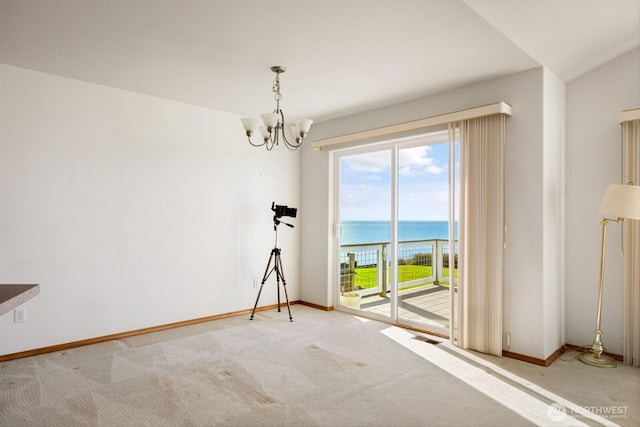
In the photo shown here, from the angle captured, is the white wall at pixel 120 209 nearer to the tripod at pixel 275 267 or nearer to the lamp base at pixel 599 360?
the tripod at pixel 275 267

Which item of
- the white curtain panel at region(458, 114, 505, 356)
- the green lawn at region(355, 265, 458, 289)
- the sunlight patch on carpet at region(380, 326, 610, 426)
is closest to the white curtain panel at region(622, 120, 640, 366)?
the white curtain panel at region(458, 114, 505, 356)

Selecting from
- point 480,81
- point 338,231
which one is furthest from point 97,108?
point 480,81

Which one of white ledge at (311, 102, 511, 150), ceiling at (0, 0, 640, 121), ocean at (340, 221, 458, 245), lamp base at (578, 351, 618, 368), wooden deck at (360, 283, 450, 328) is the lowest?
lamp base at (578, 351, 618, 368)

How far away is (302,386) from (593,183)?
316 centimetres

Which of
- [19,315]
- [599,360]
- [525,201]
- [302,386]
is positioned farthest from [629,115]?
[19,315]

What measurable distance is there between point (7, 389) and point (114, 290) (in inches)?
50.1

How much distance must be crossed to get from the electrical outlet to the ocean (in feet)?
11.4

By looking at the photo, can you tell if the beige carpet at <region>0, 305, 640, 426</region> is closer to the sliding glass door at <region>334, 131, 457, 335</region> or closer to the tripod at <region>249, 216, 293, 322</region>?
the sliding glass door at <region>334, 131, 457, 335</region>

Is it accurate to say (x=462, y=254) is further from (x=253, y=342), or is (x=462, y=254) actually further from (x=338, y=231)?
(x=253, y=342)

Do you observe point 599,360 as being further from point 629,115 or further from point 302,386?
point 302,386

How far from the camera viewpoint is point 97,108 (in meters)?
3.81

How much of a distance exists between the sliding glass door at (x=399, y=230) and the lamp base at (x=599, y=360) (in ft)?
3.81

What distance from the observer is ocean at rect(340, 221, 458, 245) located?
161 inches

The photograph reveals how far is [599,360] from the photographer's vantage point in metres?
3.24
